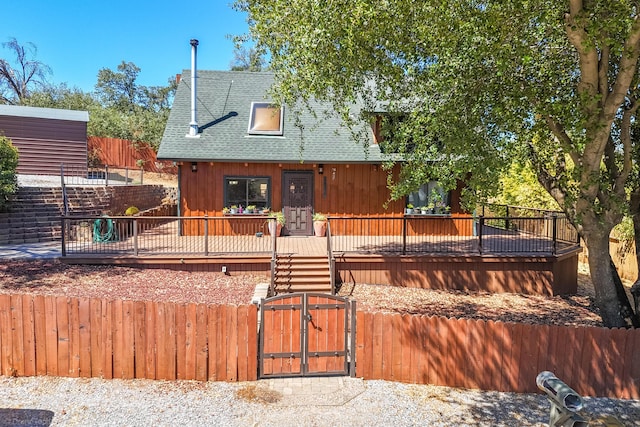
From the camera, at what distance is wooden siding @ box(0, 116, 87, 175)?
18.5 m

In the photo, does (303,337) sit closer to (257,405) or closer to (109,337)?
(257,405)

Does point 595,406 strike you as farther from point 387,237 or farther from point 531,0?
point 387,237

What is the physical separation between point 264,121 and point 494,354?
436 inches

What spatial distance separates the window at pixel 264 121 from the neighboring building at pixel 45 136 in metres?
10.9

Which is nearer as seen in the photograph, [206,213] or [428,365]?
[428,365]

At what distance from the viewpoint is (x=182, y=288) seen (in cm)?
923

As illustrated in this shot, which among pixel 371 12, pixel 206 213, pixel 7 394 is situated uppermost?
pixel 371 12

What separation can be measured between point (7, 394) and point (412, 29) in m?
8.00

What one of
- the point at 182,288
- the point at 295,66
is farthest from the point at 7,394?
the point at 295,66

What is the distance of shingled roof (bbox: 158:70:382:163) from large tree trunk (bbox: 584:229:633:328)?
22.0ft

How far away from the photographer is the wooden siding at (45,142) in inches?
728

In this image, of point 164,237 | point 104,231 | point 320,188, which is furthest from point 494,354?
point 104,231

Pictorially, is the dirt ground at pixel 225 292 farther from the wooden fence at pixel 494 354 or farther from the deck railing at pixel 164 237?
the wooden fence at pixel 494 354

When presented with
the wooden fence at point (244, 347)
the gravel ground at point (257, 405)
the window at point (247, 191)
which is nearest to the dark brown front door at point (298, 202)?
the window at point (247, 191)
